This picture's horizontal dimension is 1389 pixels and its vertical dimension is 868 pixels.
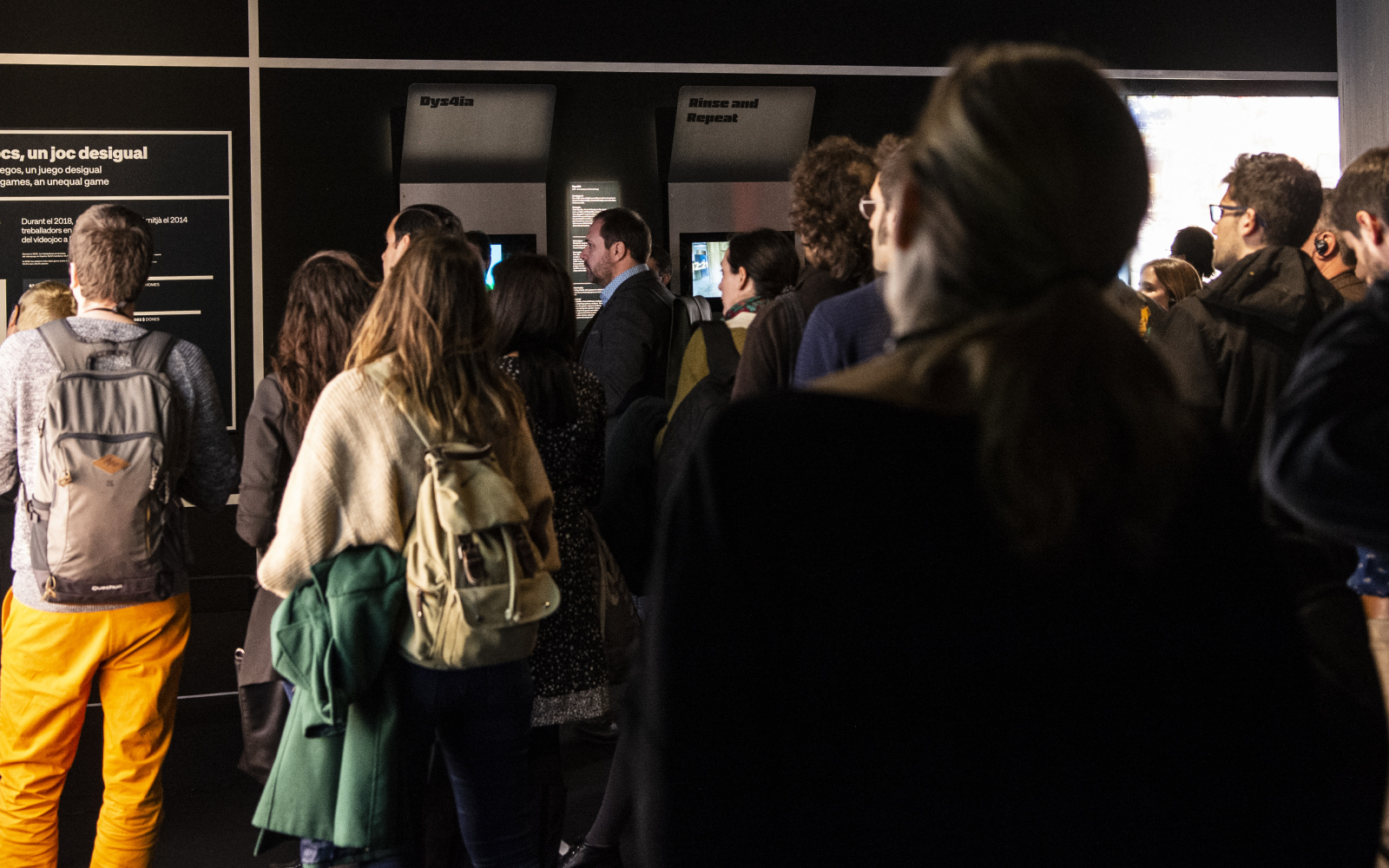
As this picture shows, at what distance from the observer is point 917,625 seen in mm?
778

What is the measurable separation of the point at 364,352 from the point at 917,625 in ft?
5.26

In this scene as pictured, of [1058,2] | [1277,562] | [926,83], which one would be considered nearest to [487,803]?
[1277,562]

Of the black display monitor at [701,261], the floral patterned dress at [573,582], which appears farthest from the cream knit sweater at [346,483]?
the black display monitor at [701,261]

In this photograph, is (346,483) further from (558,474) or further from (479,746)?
(558,474)

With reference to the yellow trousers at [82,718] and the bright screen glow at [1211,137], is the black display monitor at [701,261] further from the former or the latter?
the yellow trousers at [82,718]

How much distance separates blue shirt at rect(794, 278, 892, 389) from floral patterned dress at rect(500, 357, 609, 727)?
2.58ft

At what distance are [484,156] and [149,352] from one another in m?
3.90

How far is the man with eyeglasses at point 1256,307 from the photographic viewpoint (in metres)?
2.78

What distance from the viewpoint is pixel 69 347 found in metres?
2.57

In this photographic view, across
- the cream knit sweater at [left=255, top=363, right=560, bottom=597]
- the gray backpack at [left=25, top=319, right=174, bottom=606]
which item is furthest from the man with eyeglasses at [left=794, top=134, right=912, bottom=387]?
the gray backpack at [left=25, top=319, right=174, bottom=606]

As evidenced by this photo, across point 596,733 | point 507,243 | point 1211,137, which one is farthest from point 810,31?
point 596,733

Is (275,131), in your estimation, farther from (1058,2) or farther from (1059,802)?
(1059,802)

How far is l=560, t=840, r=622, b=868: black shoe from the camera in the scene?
3.04 meters

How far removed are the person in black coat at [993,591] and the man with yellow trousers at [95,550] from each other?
2.10 meters
